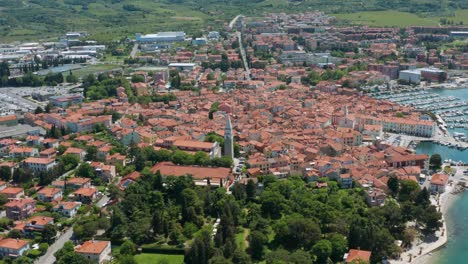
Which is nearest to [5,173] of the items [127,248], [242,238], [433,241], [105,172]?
[105,172]

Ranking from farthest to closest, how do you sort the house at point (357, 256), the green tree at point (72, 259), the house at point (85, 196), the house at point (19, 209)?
the house at point (85, 196), the house at point (19, 209), the house at point (357, 256), the green tree at point (72, 259)

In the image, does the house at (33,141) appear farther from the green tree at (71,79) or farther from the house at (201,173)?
the green tree at (71,79)

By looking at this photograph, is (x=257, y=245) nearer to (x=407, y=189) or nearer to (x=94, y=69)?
(x=407, y=189)

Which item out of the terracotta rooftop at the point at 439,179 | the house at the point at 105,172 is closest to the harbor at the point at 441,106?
the terracotta rooftop at the point at 439,179

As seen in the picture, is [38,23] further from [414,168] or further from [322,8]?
[414,168]

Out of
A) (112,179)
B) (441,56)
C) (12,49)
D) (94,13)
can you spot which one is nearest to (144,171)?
(112,179)

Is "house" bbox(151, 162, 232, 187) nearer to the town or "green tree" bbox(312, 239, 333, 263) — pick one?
the town
